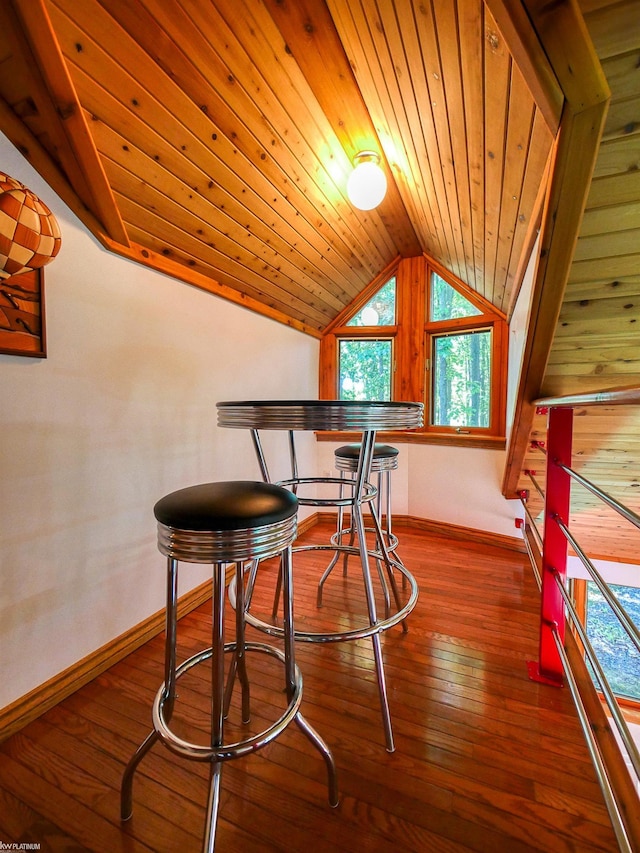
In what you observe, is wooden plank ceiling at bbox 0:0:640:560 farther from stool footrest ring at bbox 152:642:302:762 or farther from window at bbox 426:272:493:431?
stool footrest ring at bbox 152:642:302:762

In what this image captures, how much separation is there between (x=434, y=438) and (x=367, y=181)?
1.96 meters

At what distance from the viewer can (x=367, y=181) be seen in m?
1.87

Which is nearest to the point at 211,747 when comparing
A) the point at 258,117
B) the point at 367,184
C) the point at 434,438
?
the point at 258,117

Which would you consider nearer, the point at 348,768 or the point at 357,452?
the point at 348,768

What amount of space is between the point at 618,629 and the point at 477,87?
12.7ft

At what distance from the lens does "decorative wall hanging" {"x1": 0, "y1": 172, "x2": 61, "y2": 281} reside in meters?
0.89

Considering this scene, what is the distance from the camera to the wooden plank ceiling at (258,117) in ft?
3.48

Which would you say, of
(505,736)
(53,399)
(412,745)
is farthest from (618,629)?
(53,399)

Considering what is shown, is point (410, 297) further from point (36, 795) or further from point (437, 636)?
point (36, 795)

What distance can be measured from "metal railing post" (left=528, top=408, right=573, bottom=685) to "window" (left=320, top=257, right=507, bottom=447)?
4.85ft

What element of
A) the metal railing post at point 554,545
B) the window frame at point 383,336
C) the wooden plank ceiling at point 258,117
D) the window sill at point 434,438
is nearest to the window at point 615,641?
the window sill at point 434,438

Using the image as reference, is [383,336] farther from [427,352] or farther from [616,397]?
[616,397]

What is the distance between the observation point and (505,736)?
45.2 inches

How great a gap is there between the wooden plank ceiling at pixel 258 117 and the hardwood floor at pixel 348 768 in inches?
70.6
